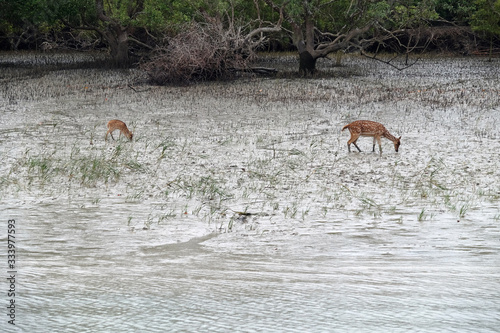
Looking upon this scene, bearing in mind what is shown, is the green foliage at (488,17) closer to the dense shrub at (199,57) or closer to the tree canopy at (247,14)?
the tree canopy at (247,14)

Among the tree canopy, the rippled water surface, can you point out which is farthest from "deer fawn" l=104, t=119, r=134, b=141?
the tree canopy

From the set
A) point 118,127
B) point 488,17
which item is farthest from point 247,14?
point 118,127

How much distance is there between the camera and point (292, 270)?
5.62 meters

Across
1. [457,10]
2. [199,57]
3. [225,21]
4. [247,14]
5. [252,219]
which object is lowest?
[252,219]

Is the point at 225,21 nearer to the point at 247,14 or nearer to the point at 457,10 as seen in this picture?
the point at 247,14

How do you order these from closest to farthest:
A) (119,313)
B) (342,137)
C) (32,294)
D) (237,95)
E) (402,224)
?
(119,313), (32,294), (402,224), (342,137), (237,95)

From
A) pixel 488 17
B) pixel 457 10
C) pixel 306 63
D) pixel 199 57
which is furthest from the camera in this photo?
pixel 457 10

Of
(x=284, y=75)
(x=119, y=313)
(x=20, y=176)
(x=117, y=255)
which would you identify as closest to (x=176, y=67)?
(x=284, y=75)

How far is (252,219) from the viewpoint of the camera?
7.40m

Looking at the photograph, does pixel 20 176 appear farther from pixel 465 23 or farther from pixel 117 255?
pixel 465 23

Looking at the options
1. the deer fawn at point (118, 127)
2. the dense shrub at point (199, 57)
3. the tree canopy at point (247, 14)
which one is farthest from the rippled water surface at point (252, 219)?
the tree canopy at point (247, 14)

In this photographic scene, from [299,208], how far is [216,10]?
1544 centimetres

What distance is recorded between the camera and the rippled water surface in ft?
15.3

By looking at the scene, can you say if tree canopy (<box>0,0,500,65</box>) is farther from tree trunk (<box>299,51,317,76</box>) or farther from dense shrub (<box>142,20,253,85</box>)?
dense shrub (<box>142,20,253,85</box>)
